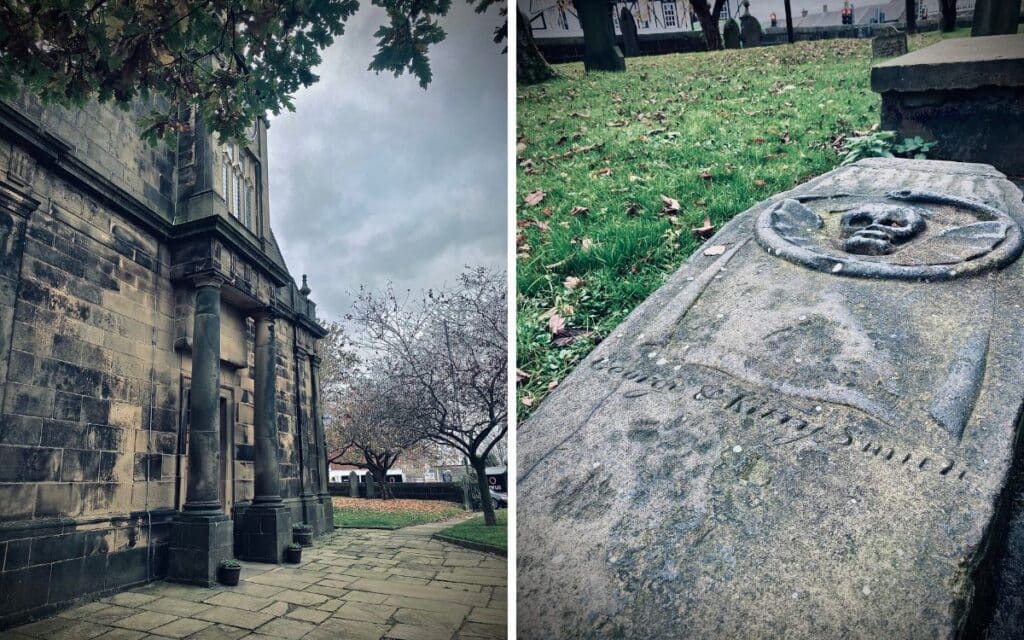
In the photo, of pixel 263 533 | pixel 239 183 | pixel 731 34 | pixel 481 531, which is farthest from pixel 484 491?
pixel 731 34

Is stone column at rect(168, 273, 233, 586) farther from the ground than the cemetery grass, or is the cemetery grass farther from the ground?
the cemetery grass

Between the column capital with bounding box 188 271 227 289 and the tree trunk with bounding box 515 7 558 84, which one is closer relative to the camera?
the column capital with bounding box 188 271 227 289

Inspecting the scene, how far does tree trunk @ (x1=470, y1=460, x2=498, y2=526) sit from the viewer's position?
95.4 inches

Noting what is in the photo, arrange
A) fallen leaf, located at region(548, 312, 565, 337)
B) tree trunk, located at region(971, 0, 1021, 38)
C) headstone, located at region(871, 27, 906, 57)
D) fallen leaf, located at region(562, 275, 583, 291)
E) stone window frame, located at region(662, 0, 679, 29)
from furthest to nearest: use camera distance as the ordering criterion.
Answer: stone window frame, located at region(662, 0, 679, 29) → headstone, located at region(871, 27, 906, 57) → tree trunk, located at region(971, 0, 1021, 38) → fallen leaf, located at region(562, 275, 583, 291) → fallen leaf, located at region(548, 312, 565, 337)

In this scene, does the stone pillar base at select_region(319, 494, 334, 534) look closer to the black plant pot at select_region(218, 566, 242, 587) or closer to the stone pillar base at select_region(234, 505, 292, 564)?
the stone pillar base at select_region(234, 505, 292, 564)

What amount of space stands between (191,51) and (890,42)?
4.01 metres

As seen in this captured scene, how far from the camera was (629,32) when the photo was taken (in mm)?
4938

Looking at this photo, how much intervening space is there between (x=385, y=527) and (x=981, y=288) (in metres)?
2.23

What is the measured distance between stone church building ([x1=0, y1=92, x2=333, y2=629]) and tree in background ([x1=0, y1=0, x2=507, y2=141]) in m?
0.09

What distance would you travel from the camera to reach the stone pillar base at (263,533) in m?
2.15

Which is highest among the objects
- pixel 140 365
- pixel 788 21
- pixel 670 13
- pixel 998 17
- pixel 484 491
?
pixel 670 13

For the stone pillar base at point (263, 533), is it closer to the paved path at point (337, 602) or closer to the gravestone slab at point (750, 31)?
the paved path at point (337, 602)

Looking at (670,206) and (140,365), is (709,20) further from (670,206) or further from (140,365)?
(140,365)

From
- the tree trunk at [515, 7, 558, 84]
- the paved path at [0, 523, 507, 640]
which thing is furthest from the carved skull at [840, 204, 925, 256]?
the tree trunk at [515, 7, 558, 84]
